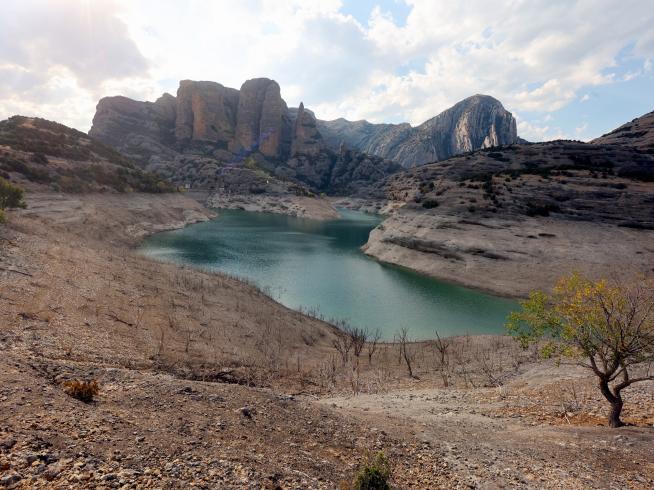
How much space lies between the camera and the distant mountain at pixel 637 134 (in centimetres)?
12512

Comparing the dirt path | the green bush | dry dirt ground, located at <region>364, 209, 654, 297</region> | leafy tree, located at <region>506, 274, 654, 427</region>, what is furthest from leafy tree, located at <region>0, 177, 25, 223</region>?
leafy tree, located at <region>506, 274, 654, 427</region>

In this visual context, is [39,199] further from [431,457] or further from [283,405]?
[431,457]

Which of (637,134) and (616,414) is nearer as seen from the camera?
(616,414)

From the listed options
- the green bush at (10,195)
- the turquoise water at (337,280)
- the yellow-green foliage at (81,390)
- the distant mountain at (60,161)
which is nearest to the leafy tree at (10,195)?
the green bush at (10,195)

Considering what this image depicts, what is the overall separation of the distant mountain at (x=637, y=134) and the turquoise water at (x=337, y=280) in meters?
107

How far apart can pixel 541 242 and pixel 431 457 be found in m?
61.7

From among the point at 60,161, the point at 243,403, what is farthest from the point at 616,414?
the point at 60,161

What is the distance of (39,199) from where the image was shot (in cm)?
6706

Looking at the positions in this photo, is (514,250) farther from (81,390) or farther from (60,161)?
(60,161)

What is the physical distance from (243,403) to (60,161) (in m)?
98.4

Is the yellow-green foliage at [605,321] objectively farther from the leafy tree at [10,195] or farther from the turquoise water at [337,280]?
the leafy tree at [10,195]

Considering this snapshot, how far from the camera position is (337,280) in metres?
56.3

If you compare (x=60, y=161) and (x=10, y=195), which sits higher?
(x=60, y=161)

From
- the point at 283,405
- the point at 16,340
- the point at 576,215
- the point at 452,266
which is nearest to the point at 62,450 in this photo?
the point at 283,405
